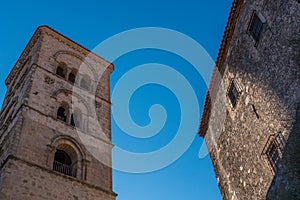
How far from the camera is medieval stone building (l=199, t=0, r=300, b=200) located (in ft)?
20.9

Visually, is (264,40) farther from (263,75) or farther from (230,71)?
(230,71)

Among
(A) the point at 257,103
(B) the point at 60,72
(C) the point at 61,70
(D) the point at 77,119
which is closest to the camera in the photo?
(A) the point at 257,103

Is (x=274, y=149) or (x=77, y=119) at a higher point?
(x=77, y=119)

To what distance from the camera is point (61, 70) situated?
1880cm

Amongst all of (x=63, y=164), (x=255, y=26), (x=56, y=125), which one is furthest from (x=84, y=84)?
(x=255, y=26)

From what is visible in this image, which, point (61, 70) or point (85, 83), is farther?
point (85, 83)

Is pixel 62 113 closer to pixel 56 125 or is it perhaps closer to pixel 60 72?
pixel 56 125

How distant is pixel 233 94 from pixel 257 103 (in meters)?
1.46

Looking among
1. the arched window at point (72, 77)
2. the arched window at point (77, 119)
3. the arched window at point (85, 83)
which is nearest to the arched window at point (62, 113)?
the arched window at point (77, 119)

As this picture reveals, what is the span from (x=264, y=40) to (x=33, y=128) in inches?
374

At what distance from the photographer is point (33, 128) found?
14016 millimetres

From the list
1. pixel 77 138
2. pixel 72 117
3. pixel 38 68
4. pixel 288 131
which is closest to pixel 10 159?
pixel 77 138

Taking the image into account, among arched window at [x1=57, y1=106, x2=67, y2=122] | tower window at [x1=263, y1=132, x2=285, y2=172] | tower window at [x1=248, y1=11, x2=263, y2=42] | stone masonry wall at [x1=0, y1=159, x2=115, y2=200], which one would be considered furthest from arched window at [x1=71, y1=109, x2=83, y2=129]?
tower window at [x1=263, y1=132, x2=285, y2=172]

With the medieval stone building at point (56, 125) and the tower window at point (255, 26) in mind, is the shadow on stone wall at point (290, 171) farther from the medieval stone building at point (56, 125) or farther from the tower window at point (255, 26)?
the medieval stone building at point (56, 125)
